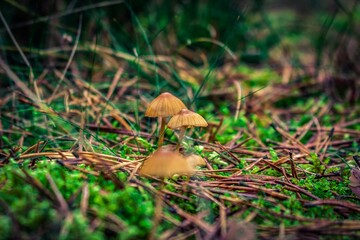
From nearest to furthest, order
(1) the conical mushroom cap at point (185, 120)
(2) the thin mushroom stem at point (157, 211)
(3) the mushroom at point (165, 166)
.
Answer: (2) the thin mushroom stem at point (157, 211) < (3) the mushroom at point (165, 166) < (1) the conical mushroom cap at point (185, 120)

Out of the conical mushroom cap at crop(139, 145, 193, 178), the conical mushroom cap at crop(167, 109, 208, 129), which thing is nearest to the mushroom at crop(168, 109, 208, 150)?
the conical mushroom cap at crop(167, 109, 208, 129)

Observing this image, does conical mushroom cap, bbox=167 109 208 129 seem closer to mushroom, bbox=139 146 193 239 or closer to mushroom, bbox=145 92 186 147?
mushroom, bbox=145 92 186 147

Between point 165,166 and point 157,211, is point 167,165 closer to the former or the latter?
point 165,166

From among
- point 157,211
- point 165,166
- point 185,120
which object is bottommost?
point 157,211

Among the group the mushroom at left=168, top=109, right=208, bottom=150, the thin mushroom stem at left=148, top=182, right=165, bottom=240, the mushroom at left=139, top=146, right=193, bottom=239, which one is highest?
the mushroom at left=168, top=109, right=208, bottom=150

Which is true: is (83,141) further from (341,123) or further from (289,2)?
(289,2)

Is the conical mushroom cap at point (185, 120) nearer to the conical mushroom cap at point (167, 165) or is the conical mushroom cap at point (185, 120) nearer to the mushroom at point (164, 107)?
the mushroom at point (164, 107)

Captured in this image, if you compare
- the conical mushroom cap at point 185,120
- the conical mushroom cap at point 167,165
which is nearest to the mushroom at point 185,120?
the conical mushroom cap at point 185,120

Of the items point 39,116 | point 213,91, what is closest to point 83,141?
point 39,116

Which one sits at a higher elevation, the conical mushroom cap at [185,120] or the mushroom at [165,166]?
the conical mushroom cap at [185,120]

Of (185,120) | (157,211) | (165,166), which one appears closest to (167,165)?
(165,166)

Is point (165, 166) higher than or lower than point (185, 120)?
lower
